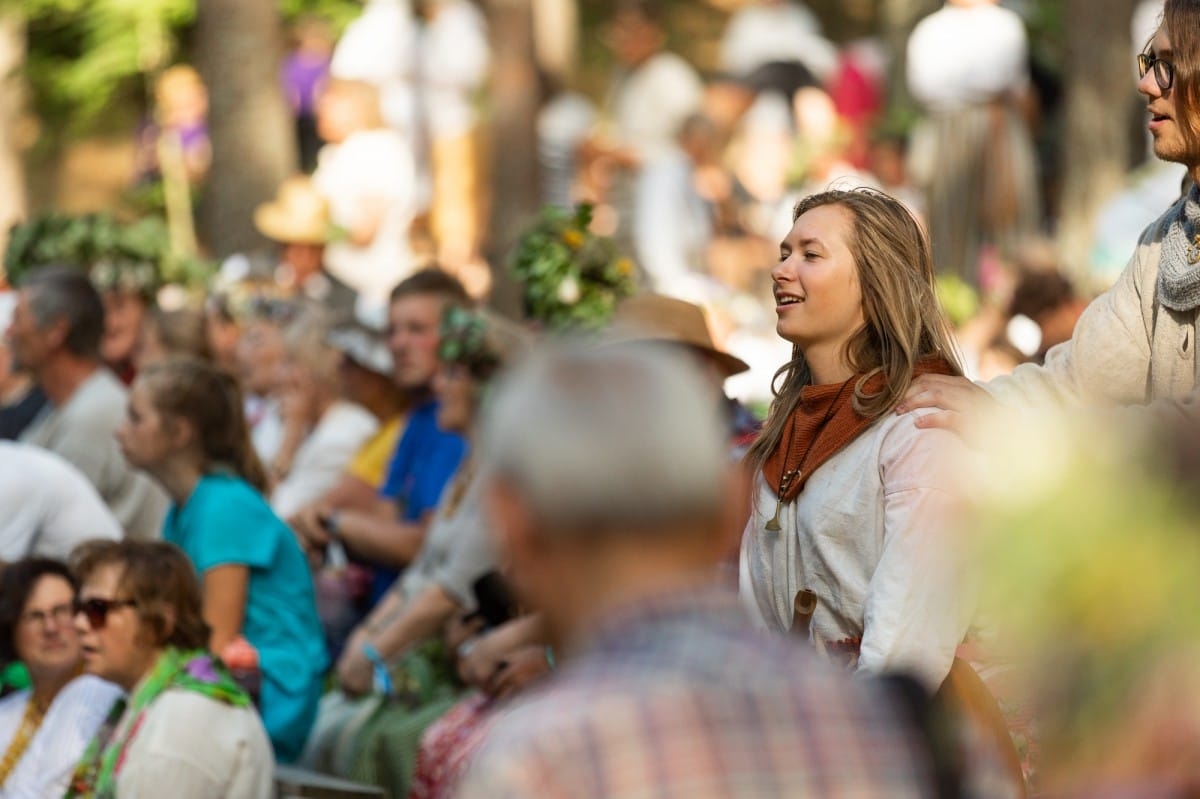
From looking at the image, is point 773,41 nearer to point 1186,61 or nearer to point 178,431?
point 178,431

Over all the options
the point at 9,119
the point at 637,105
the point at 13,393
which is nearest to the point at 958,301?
the point at 13,393

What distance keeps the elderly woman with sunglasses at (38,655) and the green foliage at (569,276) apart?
1.88 m

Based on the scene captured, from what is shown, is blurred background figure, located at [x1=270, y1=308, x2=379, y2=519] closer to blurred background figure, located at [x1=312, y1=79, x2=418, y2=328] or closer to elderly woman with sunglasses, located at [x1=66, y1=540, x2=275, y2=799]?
blurred background figure, located at [x1=312, y1=79, x2=418, y2=328]

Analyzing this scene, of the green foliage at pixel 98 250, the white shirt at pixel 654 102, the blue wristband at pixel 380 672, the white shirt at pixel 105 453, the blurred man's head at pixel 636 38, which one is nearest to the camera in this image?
the blue wristband at pixel 380 672

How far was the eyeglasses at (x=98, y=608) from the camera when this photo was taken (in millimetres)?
5773

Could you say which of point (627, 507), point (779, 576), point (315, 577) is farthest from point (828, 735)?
point (315, 577)

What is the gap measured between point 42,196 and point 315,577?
546 inches

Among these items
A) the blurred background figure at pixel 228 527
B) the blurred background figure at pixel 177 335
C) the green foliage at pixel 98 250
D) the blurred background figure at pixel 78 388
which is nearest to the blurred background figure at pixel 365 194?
the green foliage at pixel 98 250

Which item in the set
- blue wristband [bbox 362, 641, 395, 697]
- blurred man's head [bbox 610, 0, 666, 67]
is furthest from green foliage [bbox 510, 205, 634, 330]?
blurred man's head [bbox 610, 0, 666, 67]

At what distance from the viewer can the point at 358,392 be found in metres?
8.48

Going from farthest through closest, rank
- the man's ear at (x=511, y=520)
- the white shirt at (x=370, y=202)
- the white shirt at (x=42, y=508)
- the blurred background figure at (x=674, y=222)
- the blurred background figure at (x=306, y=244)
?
the white shirt at (x=370, y=202) → the blurred background figure at (x=674, y=222) → the blurred background figure at (x=306, y=244) → the white shirt at (x=42, y=508) → the man's ear at (x=511, y=520)

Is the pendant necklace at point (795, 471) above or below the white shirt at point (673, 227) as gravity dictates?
above

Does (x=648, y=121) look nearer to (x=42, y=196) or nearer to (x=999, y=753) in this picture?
(x=42, y=196)

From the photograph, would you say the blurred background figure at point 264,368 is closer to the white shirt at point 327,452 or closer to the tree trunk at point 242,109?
the white shirt at point 327,452
